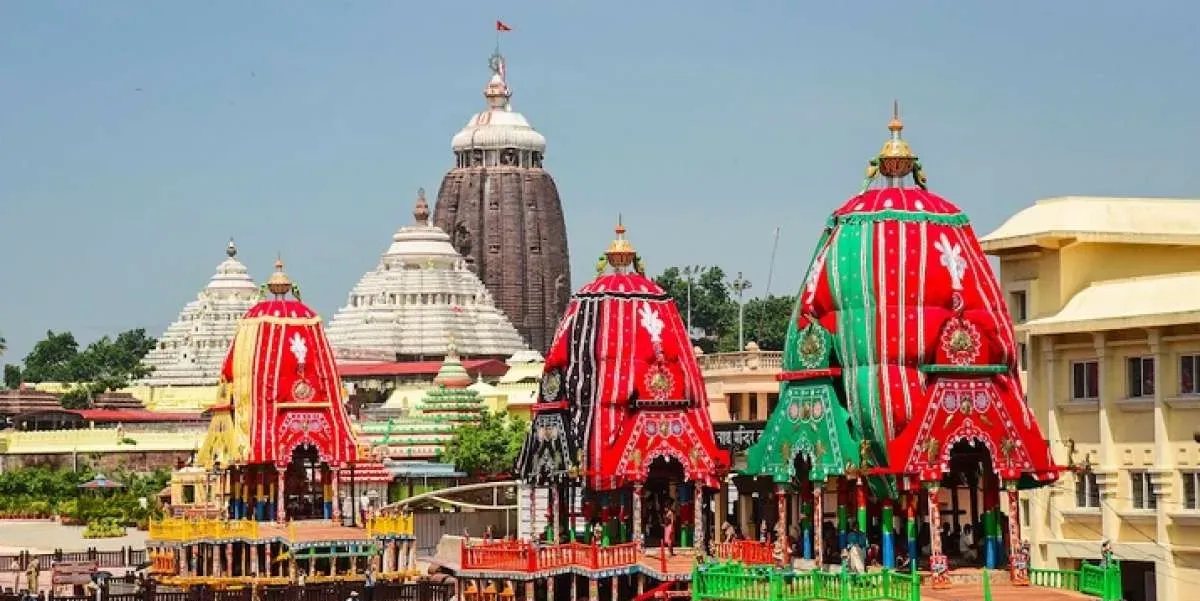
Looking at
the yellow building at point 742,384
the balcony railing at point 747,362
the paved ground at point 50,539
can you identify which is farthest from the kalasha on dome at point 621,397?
the paved ground at point 50,539

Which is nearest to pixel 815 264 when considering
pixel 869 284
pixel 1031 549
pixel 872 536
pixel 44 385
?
pixel 869 284

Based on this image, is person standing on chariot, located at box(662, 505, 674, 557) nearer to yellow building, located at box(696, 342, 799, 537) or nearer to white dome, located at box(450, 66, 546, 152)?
yellow building, located at box(696, 342, 799, 537)

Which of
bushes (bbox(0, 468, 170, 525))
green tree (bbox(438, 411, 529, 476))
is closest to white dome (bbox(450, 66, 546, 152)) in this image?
bushes (bbox(0, 468, 170, 525))

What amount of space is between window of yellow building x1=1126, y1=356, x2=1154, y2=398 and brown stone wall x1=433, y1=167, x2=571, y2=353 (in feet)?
292

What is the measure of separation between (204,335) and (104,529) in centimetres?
5231

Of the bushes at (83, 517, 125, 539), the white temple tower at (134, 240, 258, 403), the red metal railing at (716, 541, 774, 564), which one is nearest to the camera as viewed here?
the red metal railing at (716, 541, 774, 564)

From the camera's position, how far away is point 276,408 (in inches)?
2352

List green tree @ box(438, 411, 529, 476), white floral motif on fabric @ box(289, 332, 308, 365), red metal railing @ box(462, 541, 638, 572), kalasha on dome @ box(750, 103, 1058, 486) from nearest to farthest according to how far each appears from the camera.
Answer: kalasha on dome @ box(750, 103, 1058, 486) → red metal railing @ box(462, 541, 638, 572) → white floral motif on fabric @ box(289, 332, 308, 365) → green tree @ box(438, 411, 529, 476)

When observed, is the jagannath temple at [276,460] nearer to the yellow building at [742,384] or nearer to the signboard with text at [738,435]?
the signboard with text at [738,435]

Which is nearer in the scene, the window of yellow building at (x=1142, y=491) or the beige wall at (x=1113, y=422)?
the beige wall at (x=1113, y=422)

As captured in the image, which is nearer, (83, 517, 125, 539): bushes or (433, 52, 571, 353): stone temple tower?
(83, 517, 125, 539): bushes

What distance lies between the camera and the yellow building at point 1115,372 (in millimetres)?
45094

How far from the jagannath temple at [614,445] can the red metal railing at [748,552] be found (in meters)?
1.17

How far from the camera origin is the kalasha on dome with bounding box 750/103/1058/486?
120 ft
